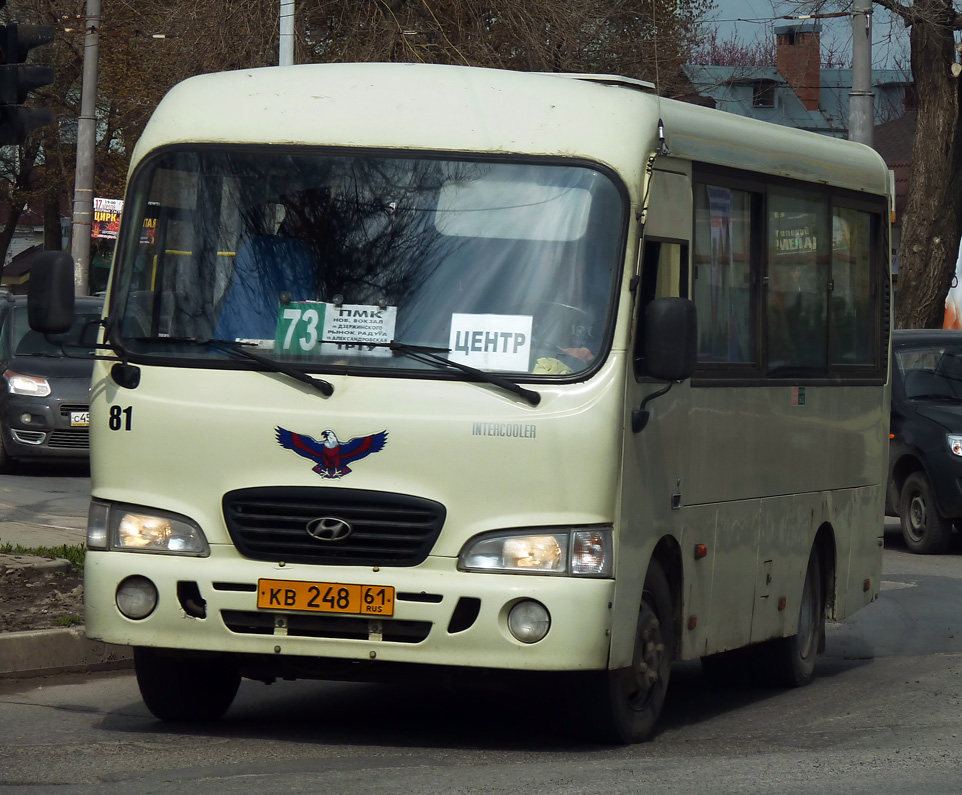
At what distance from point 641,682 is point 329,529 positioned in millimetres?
1485

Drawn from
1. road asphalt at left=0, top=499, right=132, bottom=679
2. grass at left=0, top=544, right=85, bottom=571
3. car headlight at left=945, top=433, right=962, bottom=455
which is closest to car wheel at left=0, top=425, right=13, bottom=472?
grass at left=0, top=544, right=85, bottom=571

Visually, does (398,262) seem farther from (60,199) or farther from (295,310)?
(60,199)

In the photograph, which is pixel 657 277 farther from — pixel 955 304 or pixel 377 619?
pixel 955 304

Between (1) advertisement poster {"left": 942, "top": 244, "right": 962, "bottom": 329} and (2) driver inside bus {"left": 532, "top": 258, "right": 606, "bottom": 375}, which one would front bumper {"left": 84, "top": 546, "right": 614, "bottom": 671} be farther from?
(1) advertisement poster {"left": 942, "top": 244, "right": 962, "bottom": 329}

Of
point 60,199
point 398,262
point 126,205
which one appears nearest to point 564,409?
point 398,262

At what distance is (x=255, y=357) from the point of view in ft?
23.8

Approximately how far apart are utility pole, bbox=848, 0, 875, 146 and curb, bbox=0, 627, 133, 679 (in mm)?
14156

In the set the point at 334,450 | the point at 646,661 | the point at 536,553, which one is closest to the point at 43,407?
the point at 646,661

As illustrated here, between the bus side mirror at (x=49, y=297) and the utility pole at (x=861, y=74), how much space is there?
1564cm

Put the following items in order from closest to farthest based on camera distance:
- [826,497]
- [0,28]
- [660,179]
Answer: [660,179]
[826,497]
[0,28]

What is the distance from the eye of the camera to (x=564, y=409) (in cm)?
704

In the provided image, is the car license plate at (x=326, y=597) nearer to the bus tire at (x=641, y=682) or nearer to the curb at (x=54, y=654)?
the bus tire at (x=641, y=682)

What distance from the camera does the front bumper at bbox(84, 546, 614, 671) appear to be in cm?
695

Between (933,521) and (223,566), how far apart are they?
34.3 ft
